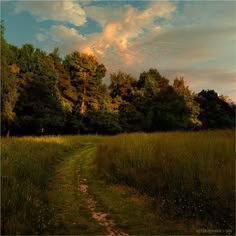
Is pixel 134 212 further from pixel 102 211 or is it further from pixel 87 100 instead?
pixel 87 100

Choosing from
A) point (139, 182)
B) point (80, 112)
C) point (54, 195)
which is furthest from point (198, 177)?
point (80, 112)

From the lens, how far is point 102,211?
8.23 meters

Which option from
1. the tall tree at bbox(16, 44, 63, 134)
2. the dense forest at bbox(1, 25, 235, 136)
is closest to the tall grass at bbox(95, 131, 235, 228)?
the dense forest at bbox(1, 25, 235, 136)

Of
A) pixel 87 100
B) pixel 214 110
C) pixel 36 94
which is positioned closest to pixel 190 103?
pixel 214 110

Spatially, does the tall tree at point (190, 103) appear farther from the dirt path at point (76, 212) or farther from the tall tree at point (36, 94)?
the dirt path at point (76, 212)

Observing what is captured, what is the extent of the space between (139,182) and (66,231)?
385 centimetres

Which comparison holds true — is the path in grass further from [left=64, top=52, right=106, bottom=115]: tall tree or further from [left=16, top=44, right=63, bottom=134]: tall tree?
[left=64, top=52, right=106, bottom=115]: tall tree

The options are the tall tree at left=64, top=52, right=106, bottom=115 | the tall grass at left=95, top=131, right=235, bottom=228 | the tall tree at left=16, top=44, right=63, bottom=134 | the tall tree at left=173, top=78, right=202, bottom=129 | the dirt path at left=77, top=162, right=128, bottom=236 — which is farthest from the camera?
the tall tree at left=173, top=78, right=202, bottom=129

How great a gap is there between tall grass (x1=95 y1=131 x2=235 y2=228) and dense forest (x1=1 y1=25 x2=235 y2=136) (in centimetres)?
2079

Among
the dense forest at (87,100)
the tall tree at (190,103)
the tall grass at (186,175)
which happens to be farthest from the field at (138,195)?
the tall tree at (190,103)

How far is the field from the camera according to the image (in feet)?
22.7

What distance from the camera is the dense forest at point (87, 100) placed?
3934 centimetres

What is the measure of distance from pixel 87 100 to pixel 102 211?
150 ft

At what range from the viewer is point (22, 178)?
10297 millimetres
